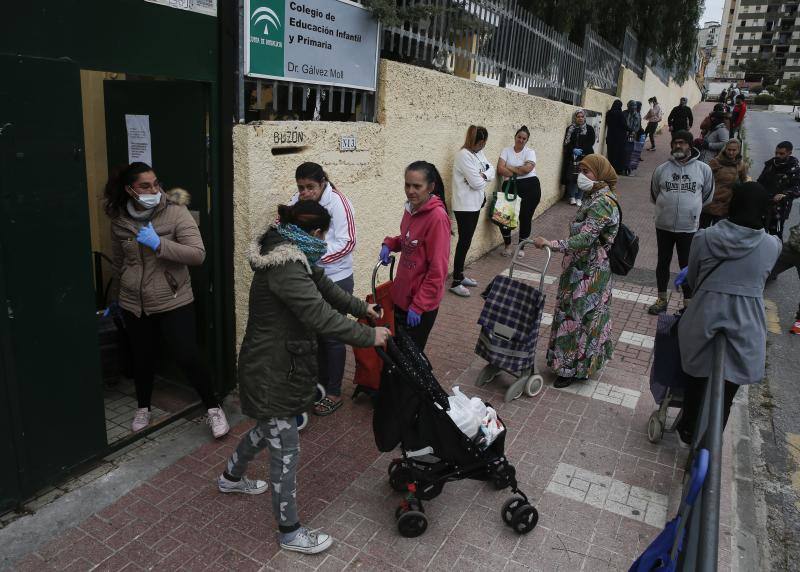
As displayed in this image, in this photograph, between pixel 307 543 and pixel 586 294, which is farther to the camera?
pixel 586 294

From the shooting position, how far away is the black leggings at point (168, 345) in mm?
3885

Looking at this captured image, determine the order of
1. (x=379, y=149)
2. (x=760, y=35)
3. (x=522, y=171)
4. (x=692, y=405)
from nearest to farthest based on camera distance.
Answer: (x=692, y=405) < (x=379, y=149) < (x=522, y=171) < (x=760, y=35)

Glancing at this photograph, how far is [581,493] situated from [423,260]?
5.69ft

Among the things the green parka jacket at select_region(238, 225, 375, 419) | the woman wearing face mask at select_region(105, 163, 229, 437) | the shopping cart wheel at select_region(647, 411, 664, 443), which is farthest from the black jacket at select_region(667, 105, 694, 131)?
the green parka jacket at select_region(238, 225, 375, 419)

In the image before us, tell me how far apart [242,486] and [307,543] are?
626mm

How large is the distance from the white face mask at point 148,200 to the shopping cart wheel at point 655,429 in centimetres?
356

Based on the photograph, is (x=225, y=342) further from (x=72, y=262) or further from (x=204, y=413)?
(x=72, y=262)

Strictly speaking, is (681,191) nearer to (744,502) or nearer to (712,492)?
(744,502)

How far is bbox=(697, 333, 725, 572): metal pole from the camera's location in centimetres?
171

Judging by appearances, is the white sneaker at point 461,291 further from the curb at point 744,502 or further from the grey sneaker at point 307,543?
the grey sneaker at point 307,543

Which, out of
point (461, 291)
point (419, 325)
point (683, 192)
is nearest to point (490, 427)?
point (419, 325)

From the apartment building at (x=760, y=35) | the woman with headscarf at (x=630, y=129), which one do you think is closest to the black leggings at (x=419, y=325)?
the woman with headscarf at (x=630, y=129)

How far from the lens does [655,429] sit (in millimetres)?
4242

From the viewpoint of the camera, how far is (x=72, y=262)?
10.6 ft
